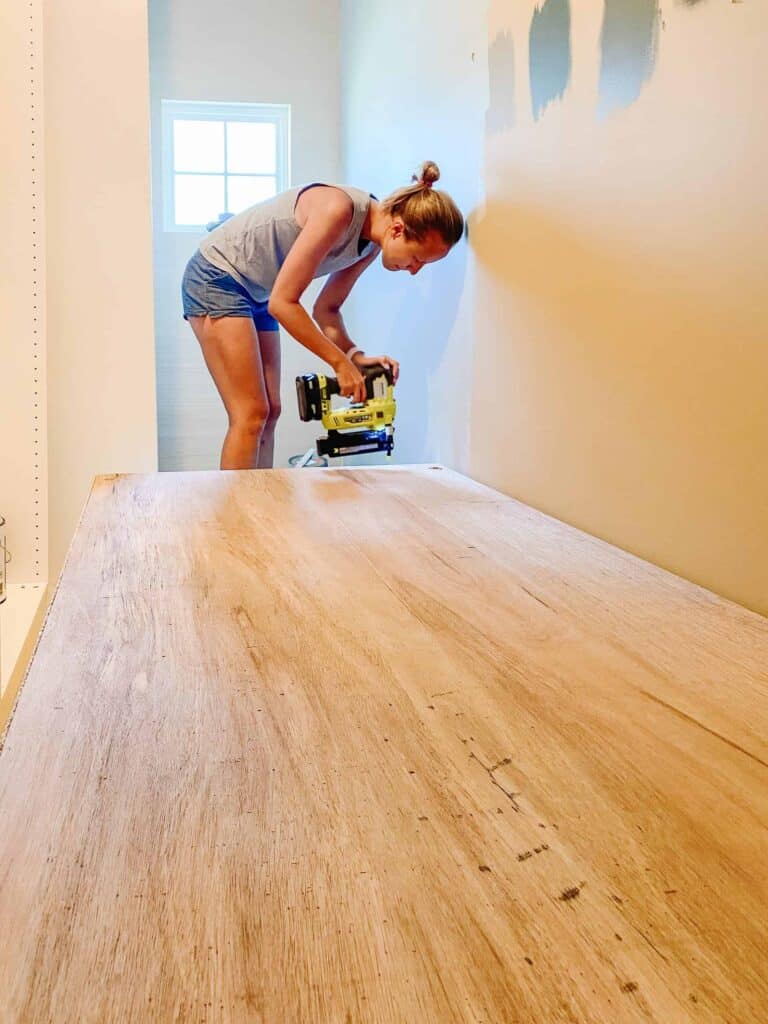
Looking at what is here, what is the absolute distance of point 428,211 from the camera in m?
2.27

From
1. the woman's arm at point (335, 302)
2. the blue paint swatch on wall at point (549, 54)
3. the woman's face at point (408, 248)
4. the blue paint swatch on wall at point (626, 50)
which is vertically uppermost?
the blue paint swatch on wall at point (549, 54)

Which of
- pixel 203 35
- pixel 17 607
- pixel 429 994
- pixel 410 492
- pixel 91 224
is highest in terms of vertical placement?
pixel 203 35

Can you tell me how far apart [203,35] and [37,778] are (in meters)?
3.99

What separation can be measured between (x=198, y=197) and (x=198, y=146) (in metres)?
0.22

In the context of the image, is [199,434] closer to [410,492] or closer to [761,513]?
[410,492]

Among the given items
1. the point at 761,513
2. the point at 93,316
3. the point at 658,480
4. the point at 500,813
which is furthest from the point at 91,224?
the point at 500,813

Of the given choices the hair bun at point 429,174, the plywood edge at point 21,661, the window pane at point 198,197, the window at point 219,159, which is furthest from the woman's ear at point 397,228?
the window pane at point 198,197

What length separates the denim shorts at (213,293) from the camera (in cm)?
270

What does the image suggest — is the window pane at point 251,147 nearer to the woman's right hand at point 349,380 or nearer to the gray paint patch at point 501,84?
the woman's right hand at point 349,380

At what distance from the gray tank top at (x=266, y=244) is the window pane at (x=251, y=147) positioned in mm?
1651

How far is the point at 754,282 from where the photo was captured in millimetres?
1155

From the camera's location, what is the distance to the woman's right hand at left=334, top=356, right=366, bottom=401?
242 centimetres

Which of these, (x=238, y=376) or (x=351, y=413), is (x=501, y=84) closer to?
(x=351, y=413)

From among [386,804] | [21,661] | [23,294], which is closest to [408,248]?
[23,294]
